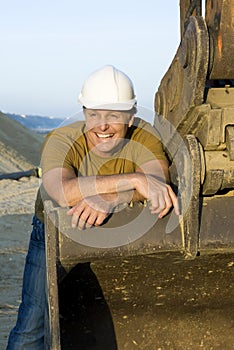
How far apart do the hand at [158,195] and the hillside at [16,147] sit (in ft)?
40.1

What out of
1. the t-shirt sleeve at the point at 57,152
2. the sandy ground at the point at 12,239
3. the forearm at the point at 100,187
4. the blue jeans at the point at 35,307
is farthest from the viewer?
the sandy ground at the point at 12,239

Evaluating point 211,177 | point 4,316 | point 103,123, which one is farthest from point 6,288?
point 211,177

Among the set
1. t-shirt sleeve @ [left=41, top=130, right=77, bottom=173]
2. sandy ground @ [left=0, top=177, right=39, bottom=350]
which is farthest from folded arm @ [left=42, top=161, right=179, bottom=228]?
sandy ground @ [left=0, top=177, right=39, bottom=350]

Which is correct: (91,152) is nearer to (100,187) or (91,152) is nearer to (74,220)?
(100,187)

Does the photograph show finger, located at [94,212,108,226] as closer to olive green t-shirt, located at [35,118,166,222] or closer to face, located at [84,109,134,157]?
olive green t-shirt, located at [35,118,166,222]

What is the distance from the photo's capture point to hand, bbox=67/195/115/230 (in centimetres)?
267

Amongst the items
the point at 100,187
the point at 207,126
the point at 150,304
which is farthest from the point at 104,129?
the point at 150,304

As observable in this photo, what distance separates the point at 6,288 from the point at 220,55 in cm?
376

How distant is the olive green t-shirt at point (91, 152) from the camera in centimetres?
319

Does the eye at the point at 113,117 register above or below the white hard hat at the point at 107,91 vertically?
below

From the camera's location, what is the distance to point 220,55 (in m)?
2.73

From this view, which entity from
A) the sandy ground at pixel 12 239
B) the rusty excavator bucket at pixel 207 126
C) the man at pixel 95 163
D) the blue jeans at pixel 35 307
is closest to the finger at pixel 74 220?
the man at pixel 95 163

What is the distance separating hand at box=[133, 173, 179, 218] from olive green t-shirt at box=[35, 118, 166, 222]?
1.51 ft

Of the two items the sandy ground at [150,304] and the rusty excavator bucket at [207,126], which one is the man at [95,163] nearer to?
the rusty excavator bucket at [207,126]
